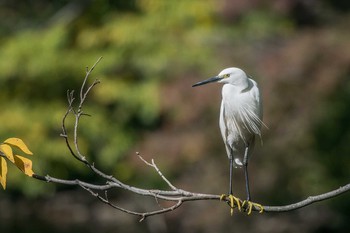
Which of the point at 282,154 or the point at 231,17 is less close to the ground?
the point at 231,17

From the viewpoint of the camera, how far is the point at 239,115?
3.05m

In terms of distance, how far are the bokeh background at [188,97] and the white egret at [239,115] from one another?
3699mm

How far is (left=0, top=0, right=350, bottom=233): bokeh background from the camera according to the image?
281 inches

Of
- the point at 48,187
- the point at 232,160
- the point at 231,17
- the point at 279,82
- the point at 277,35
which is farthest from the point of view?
the point at 48,187

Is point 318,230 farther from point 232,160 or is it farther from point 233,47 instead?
point 232,160

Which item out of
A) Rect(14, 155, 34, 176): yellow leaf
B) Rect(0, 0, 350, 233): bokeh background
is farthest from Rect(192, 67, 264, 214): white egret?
Rect(0, 0, 350, 233): bokeh background

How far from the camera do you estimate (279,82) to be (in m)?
7.02

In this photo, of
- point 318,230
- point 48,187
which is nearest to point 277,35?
point 318,230

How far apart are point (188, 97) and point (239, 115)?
13.4 feet

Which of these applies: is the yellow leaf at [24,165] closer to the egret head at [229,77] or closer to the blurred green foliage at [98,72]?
the egret head at [229,77]

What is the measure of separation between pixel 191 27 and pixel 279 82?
1513 mm

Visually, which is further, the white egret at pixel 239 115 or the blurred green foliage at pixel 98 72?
the blurred green foliage at pixel 98 72

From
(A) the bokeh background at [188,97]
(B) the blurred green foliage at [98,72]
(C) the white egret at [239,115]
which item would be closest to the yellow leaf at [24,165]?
(C) the white egret at [239,115]

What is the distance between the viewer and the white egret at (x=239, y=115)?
280 cm
